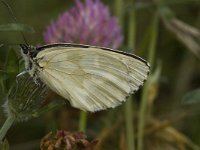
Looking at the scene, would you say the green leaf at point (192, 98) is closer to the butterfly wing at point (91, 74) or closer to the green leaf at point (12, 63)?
the butterfly wing at point (91, 74)

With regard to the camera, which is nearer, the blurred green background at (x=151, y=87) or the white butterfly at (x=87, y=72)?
the white butterfly at (x=87, y=72)

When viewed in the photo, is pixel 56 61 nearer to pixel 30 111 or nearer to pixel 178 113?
pixel 30 111

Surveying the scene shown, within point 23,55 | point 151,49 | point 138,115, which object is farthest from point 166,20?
point 23,55

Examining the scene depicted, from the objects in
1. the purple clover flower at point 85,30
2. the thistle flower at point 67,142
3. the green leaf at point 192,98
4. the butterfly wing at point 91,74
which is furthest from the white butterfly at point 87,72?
the purple clover flower at point 85,30

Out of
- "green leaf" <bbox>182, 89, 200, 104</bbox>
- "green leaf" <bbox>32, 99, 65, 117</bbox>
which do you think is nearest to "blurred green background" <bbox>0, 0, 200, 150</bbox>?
"green leaf" <bbox>182, 89, 200, 104</bbox>

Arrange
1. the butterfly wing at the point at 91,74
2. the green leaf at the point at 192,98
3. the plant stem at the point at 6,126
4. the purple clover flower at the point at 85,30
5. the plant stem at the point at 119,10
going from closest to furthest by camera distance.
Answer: the plant stem at the point at 6,126 → the butterfly wing at the point at 91,74 → the green leaf at the point at 192,98 → the purple clover flower at the point at 85,30 → the plant stem at the point at 119,10

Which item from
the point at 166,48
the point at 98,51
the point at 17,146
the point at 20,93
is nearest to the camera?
the point at 20,93
